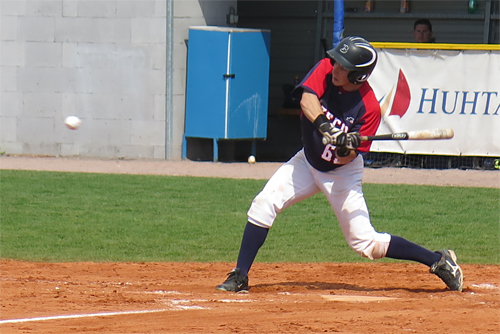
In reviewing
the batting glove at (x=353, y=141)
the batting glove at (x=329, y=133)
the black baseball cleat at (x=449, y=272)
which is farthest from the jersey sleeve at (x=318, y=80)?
the black baseball cleat at (x=449, y=272)

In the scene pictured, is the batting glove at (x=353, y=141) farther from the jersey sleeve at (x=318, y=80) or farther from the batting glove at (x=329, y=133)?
the jersey sleeve at (x=318, y=80)

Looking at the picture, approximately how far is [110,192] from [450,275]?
541 centimetres

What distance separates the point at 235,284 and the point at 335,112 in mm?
1320

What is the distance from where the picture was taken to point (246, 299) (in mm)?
4941

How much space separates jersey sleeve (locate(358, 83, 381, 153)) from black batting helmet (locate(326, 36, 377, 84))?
0.44 feet

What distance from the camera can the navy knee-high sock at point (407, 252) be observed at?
5273 millimetres

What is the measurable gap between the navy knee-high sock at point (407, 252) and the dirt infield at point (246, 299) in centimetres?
24

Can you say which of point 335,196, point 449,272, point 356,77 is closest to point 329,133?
point 356,77

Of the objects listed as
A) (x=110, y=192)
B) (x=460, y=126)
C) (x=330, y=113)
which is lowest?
(x=110, y=192)

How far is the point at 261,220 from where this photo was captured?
5254 millimetres

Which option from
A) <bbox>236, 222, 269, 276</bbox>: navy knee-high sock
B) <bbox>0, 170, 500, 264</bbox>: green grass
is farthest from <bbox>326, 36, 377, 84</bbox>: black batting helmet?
<bbox>0, 170, 500, 264</bbox>: green grass

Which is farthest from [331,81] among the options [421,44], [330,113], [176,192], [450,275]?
[421,44]

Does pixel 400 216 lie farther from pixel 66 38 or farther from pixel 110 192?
pixel 66 38

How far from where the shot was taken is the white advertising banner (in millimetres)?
11602
